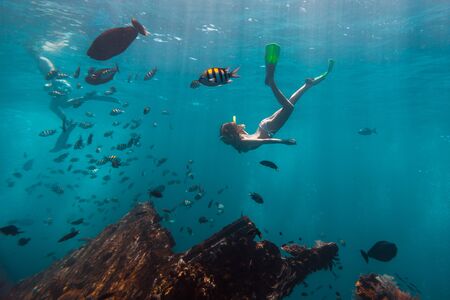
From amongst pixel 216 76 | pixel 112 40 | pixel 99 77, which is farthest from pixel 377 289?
pixel 99 77

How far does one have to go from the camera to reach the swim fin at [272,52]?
9.82 metres

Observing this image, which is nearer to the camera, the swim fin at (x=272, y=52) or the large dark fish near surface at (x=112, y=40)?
the large dark fish near surface at (x=112, y=40)

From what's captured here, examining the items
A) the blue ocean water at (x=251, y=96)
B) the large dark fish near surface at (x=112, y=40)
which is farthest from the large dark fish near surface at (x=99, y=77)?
the blue ocean water at (x=251, y=96)

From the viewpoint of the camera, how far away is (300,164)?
13662cm

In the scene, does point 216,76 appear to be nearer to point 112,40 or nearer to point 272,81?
point 112,40

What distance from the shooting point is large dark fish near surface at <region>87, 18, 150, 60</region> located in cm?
448

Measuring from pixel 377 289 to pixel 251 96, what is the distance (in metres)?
33.7

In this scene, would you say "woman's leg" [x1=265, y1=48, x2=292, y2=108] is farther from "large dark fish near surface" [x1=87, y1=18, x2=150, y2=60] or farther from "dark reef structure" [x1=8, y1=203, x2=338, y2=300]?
"large dark fish near surface" [x1=87, y1=18, x2=150, y2=60]

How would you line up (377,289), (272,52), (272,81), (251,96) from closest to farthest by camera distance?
(377,289), (272,52), (272,81), (251,96)

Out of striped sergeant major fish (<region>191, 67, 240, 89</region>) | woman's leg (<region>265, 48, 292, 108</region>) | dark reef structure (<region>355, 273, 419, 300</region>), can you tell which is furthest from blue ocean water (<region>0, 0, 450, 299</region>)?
striped sergeant major fish (<region>191, 67, 240, 89</region>)

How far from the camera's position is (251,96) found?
1516 inches

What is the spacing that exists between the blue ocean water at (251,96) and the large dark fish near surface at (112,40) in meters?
11.3

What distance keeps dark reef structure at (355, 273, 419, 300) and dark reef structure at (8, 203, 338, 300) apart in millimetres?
888

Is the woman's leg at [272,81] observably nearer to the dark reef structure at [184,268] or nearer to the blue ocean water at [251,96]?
the dark reef structure at [184,268]
